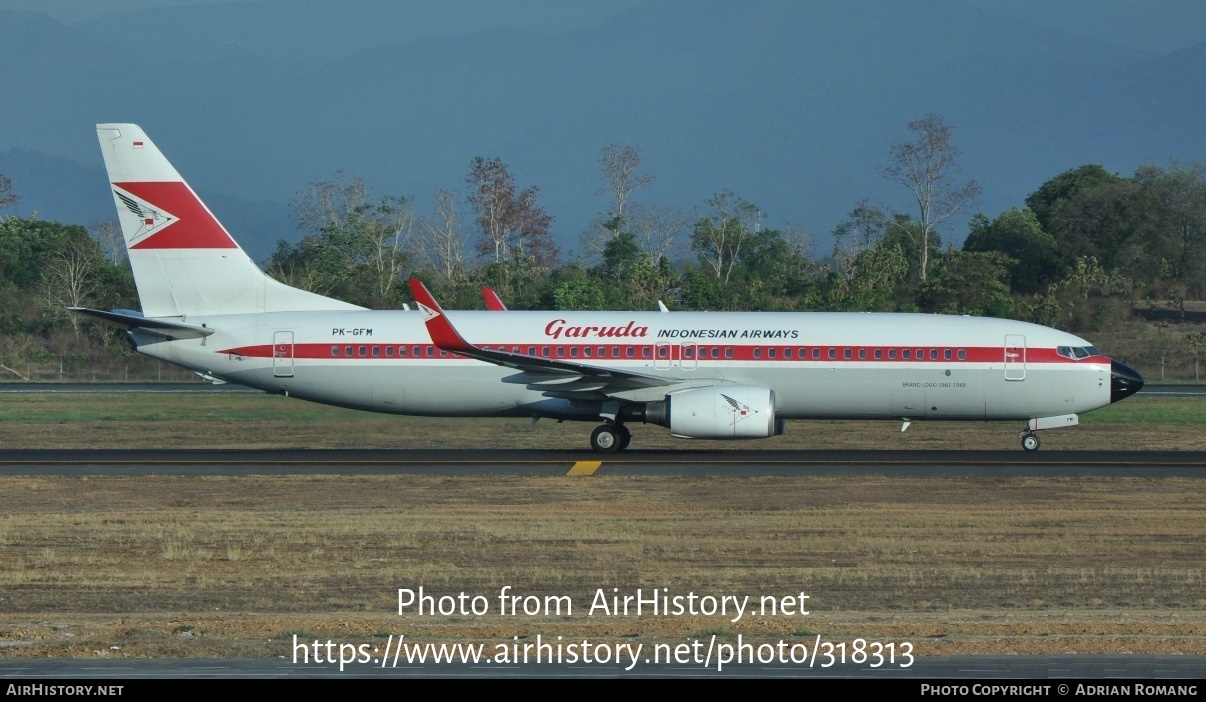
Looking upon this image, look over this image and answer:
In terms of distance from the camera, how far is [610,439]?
29.5 metres

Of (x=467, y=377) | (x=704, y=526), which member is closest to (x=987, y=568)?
(x=704, y=526)

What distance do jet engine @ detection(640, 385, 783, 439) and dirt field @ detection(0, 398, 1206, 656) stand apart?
3163 mm

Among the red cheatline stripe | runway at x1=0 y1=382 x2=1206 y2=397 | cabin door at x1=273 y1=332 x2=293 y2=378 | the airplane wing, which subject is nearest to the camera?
the airplane wing

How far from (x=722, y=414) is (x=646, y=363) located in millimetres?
2594

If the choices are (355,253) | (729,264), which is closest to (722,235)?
(729,264)

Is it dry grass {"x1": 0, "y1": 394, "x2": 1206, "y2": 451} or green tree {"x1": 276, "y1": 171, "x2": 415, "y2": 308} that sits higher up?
green tree {"x1": 276, "y1": 171, "x2": 415, "y2": 308}

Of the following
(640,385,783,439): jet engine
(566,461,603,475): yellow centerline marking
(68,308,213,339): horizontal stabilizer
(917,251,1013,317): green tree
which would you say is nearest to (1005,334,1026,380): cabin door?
(640,385,783,439): jet engine

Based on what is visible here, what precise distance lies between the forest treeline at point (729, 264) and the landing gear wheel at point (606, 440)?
2572cm

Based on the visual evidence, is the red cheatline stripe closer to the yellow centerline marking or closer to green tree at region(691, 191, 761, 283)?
the yellow centerline marking

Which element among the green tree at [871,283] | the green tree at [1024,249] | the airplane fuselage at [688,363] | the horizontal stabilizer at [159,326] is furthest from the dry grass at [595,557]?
the green tree at [1024,249]

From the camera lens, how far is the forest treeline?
59969mm

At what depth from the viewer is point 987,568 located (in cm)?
1708

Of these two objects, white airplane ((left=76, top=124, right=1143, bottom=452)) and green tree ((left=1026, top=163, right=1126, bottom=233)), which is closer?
white airplane ((left=76, top=124, right=1143, bottom=452))
